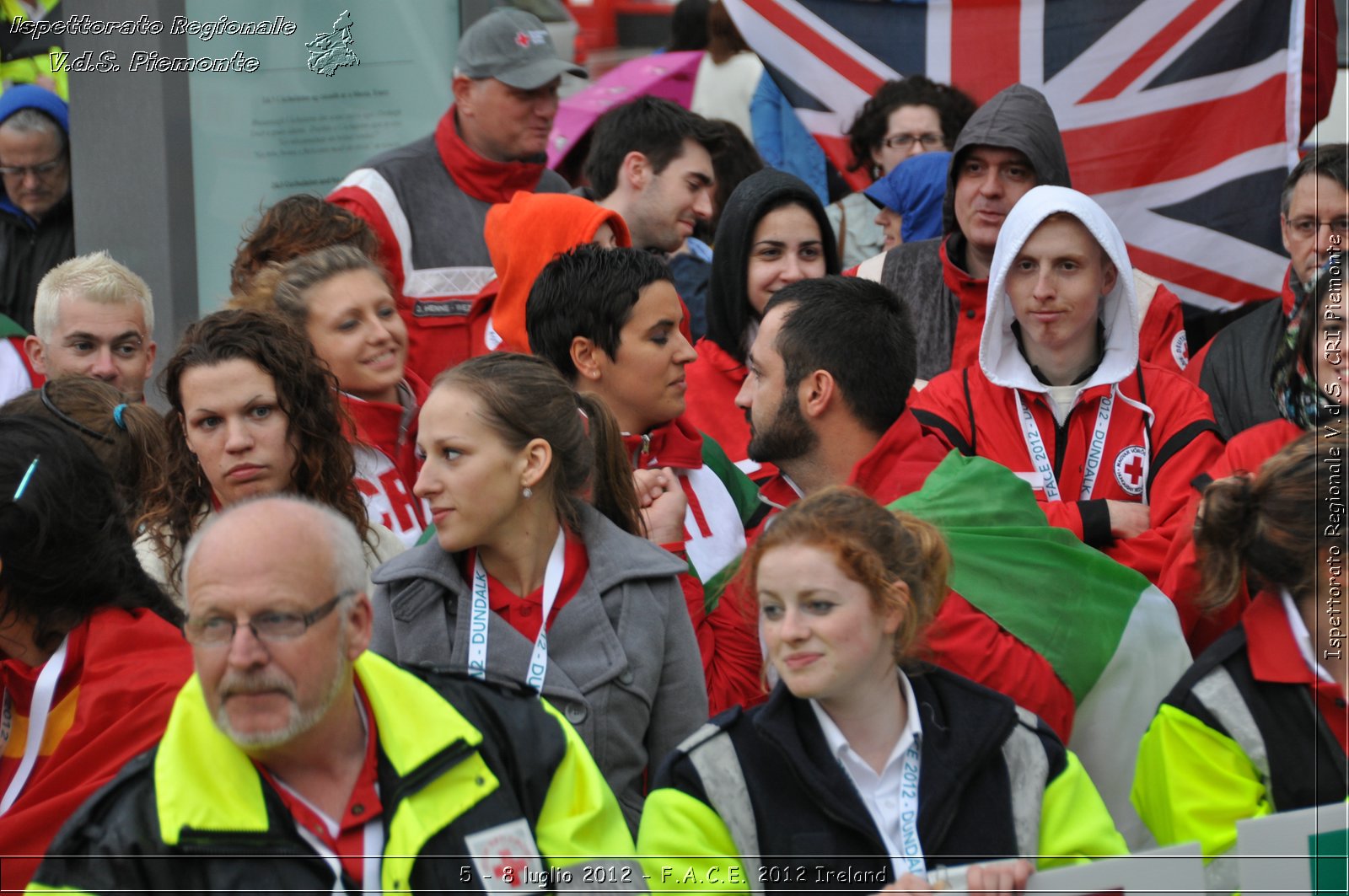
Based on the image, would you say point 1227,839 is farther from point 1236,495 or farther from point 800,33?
point 800,33

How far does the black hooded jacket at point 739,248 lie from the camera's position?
5688 mm

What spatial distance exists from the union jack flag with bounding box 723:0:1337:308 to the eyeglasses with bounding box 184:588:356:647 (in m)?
4.83

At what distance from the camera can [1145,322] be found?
5.57 metres

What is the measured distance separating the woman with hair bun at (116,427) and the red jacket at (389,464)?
0.57 metres

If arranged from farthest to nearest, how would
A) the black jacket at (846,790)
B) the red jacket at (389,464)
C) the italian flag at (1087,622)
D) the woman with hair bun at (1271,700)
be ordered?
the red jacket at (389,464), the italian flag at (1087,622), the woman with hair bun at (1271,700), the black jacket at (846,790)

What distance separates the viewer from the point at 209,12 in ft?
21.4

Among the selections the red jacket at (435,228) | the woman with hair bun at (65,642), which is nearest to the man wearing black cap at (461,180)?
the red jacket at (435,228)

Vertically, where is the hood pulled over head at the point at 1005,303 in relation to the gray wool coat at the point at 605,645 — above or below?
above

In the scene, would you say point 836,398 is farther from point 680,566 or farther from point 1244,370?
point 1244,370

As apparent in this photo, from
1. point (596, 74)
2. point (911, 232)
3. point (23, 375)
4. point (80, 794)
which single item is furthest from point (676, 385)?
point (596, 74)

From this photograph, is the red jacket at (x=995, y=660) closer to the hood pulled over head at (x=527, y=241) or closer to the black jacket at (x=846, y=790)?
the black jacket at (x=846, y=790)

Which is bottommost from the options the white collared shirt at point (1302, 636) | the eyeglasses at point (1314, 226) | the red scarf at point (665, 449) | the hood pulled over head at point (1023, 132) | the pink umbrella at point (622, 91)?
the white collared shirt at point (1302, 636)

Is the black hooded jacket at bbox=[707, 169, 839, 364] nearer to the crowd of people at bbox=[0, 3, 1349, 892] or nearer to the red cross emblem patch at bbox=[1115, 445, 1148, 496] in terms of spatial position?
the crowd of people at bbox=[0, 3, 1349, 892]

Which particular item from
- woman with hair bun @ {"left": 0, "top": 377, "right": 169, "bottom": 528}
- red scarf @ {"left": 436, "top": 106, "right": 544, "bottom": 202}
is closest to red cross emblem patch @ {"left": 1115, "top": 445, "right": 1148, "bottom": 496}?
woman with hair bun @ {"left": 0, "top": 377, "right": 169, "bottom": 528}
